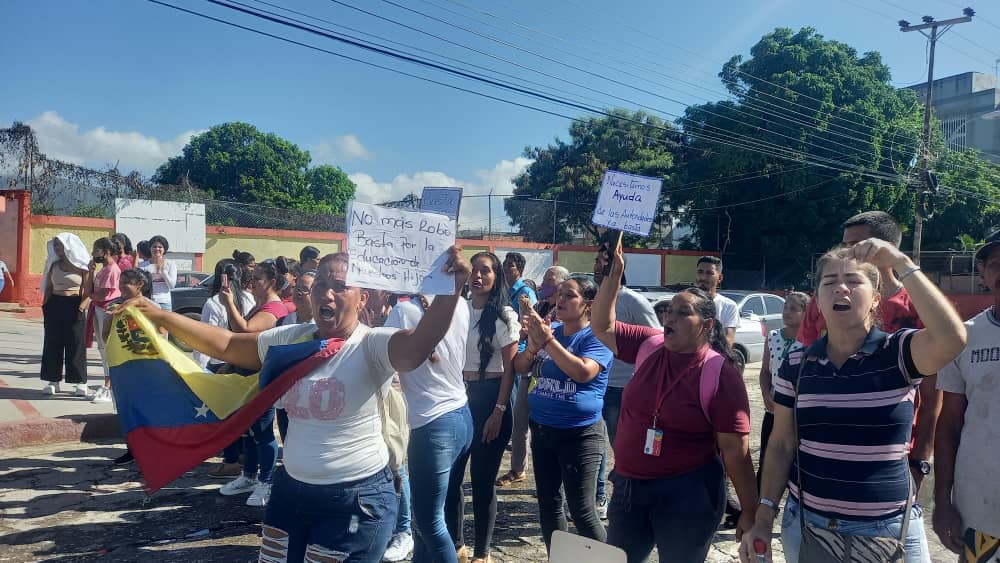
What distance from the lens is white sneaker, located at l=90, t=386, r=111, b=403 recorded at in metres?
7.76

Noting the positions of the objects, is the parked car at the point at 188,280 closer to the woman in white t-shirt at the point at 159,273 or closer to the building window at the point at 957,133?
the woman in white t-shirt at the point at 159,273

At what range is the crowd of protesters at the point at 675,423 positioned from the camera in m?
2.27

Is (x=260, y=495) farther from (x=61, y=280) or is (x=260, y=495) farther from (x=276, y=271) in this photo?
(x=61, y=280)

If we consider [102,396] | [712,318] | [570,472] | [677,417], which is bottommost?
[102,396]

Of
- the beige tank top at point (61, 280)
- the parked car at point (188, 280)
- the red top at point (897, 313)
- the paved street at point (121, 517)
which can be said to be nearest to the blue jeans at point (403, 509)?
the paved street at point (121, 517)

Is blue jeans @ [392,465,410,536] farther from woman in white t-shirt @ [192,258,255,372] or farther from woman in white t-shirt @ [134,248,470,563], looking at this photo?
woman in white t-shirt @ [192,258,255,372]

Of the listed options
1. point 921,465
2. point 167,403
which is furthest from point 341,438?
point 921,465

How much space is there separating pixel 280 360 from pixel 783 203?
2904 cm

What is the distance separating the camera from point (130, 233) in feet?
63.1

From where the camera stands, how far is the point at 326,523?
8.60ft

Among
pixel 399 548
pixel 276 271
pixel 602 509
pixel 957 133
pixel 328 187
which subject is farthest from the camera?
pixel 328 187

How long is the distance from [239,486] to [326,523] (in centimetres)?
316

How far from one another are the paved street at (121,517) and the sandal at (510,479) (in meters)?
0.10

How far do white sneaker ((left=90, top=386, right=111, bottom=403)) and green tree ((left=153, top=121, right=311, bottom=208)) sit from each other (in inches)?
1841
